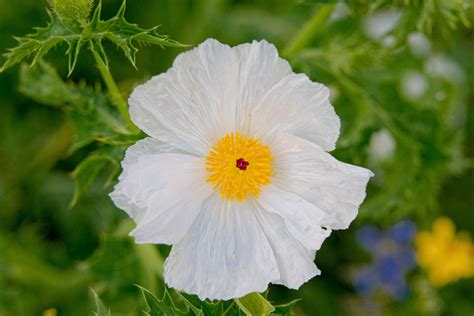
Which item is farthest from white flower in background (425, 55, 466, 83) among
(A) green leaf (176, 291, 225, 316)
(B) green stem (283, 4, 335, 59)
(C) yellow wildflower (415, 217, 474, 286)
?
(A) green leaf (176, 291, 225, 316)

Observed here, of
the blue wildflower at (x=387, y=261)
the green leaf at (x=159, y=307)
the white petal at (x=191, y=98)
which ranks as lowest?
the blue wildflower at (x=387, y=261)

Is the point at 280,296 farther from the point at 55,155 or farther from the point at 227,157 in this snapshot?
the point at 227,157

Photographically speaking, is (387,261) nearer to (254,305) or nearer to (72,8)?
(254,305)

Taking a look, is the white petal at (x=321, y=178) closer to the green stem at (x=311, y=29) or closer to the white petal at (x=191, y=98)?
the white petal at (x=191, y=98)

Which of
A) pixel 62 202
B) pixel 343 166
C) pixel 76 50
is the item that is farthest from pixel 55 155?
pixel 343 166

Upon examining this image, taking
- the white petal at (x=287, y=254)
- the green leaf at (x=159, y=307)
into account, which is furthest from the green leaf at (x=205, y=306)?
the white petal at (x=287, y=254)

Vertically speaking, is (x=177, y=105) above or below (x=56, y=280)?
above

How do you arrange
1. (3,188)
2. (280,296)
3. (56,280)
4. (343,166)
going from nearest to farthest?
(343,166)
(56,280)
(3,188)
(280,296)

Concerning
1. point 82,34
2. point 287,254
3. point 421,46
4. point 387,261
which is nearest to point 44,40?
point 82,34
